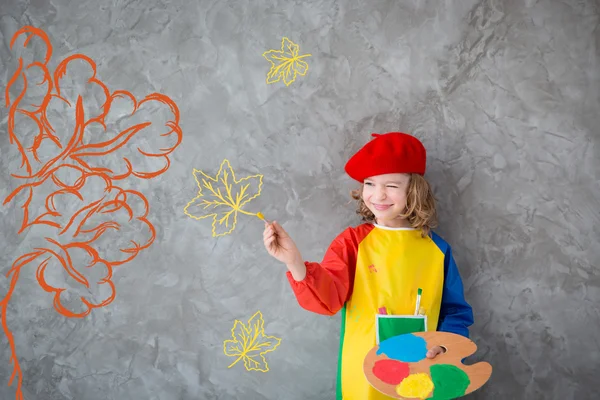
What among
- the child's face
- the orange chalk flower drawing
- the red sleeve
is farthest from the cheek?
the orange chalk flower drawing

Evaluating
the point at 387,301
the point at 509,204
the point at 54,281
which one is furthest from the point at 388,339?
the point at 54,281

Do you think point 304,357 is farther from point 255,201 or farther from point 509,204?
point 509,204

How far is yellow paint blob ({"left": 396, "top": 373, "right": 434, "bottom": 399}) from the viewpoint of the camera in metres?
1.14

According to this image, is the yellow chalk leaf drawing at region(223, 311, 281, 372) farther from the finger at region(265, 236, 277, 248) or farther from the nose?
the nose

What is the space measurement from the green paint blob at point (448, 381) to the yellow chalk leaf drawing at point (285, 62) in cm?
88

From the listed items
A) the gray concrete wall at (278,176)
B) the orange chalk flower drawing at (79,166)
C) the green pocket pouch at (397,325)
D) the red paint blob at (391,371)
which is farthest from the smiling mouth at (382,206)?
the orange chalk flower drawing at (79,166)

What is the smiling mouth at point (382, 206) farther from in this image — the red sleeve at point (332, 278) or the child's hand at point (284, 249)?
the child's hand at point (284, 249)

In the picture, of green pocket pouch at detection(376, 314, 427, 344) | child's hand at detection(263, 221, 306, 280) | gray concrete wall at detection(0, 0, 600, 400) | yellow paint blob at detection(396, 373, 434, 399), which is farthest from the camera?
gray concrete wall at detection(0, 0, 600, 400)

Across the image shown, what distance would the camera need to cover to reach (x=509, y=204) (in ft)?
5.25

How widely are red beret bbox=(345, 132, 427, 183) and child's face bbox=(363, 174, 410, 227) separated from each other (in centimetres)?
3

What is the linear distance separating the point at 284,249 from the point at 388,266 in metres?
0.33

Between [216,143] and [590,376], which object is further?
[590,376]

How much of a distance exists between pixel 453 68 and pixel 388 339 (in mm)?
827

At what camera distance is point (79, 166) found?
1.48 m
